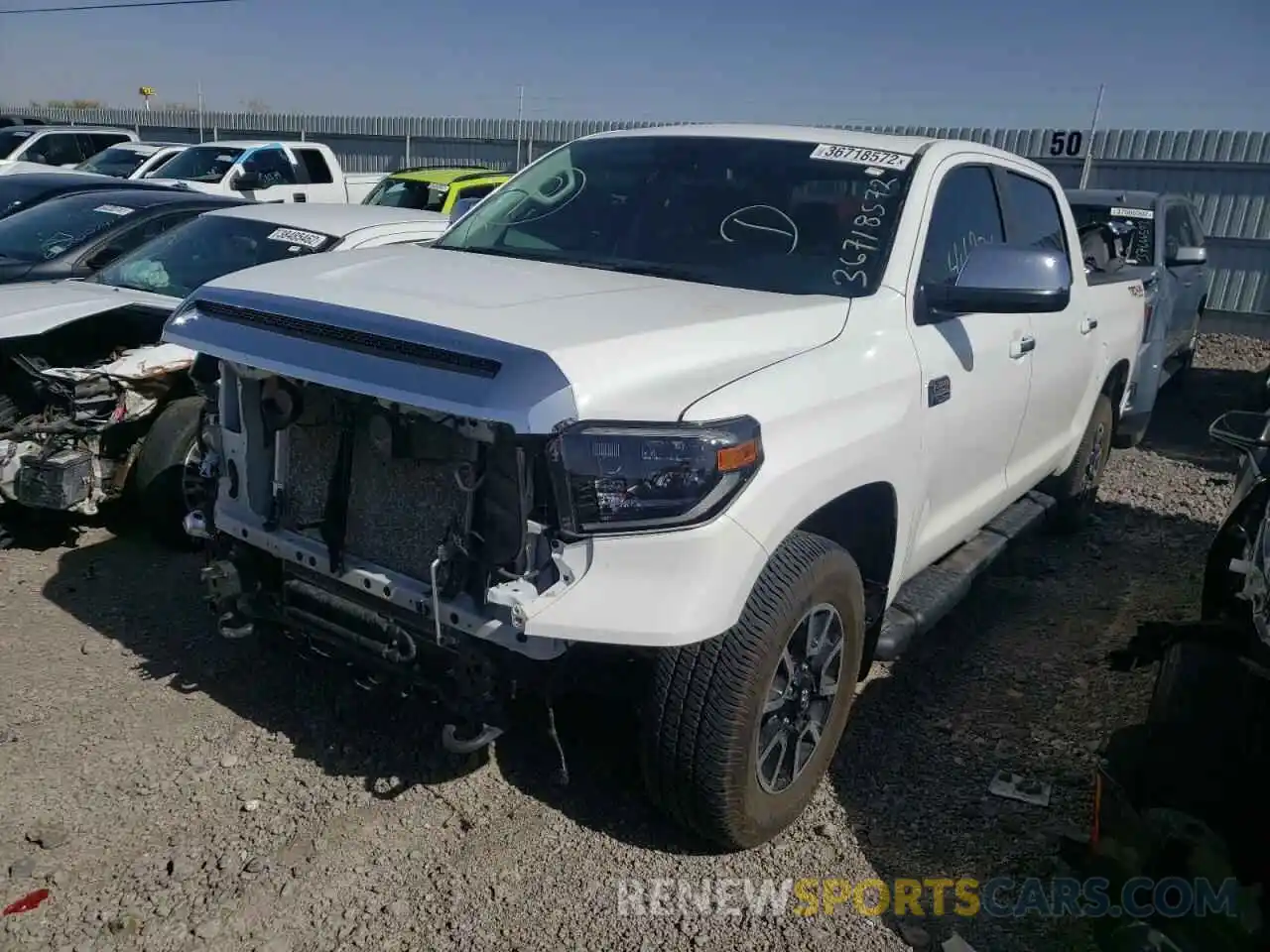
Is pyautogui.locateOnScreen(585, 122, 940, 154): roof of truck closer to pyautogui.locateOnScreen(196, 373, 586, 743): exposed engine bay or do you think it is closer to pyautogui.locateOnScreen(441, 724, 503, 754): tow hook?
pyautogui.locateOnScreen(196, 373, 586, 743): exposed engine bay

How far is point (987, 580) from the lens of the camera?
5.44 m

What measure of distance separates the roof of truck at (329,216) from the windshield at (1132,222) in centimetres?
516

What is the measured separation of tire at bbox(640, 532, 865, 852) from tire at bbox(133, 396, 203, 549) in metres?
3.03

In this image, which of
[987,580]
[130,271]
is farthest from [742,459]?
[130,271]

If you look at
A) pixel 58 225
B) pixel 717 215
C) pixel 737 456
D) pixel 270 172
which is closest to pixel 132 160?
pixel 270 172

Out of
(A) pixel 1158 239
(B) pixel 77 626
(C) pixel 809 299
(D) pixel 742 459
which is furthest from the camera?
(A) pixel 1158 239

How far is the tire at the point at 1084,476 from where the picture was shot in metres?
5.57

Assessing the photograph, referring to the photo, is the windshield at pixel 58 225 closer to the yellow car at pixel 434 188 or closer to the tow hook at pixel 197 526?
the tow hook at pixel 197 526

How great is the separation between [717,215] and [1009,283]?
1.01m

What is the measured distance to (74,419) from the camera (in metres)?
4.79

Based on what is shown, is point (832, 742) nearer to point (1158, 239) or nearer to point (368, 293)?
point (368, 293)

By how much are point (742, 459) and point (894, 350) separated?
0.95 m

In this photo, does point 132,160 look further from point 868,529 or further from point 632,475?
point 632,475

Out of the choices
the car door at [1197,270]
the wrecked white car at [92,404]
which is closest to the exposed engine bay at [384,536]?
the wrecked white car at [92,404]
